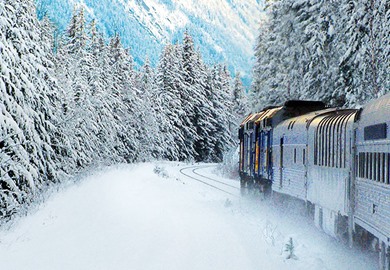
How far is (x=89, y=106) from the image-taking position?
35.6m

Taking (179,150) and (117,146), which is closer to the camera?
(117,146)

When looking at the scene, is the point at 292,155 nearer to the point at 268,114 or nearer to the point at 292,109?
the point at 292,109

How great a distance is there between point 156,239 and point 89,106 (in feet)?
84.6

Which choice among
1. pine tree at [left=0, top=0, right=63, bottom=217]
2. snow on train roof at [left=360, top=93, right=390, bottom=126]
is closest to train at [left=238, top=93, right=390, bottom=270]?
snow on train roof at [left=360, top=93, right=390, bottom=126]

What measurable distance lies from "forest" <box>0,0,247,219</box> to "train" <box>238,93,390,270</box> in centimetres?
736

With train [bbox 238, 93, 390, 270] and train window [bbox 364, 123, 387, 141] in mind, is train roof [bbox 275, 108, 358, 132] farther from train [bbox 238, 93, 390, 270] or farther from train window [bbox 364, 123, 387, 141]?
train window [bbox 364, 123, 387, 141]

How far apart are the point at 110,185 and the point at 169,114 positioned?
114ft

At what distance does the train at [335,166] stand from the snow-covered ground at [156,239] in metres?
0.67

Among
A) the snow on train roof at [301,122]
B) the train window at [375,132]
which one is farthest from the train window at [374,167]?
the snow on train roof at [301,122]

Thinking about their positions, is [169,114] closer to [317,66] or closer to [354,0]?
[317,66]

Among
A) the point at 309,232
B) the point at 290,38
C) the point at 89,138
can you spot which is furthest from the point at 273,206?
the point at 89,138

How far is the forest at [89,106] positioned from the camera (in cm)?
1585

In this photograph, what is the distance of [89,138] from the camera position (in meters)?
35.2

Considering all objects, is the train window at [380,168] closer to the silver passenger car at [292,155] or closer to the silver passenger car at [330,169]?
the silver passenger car at [330,169]
